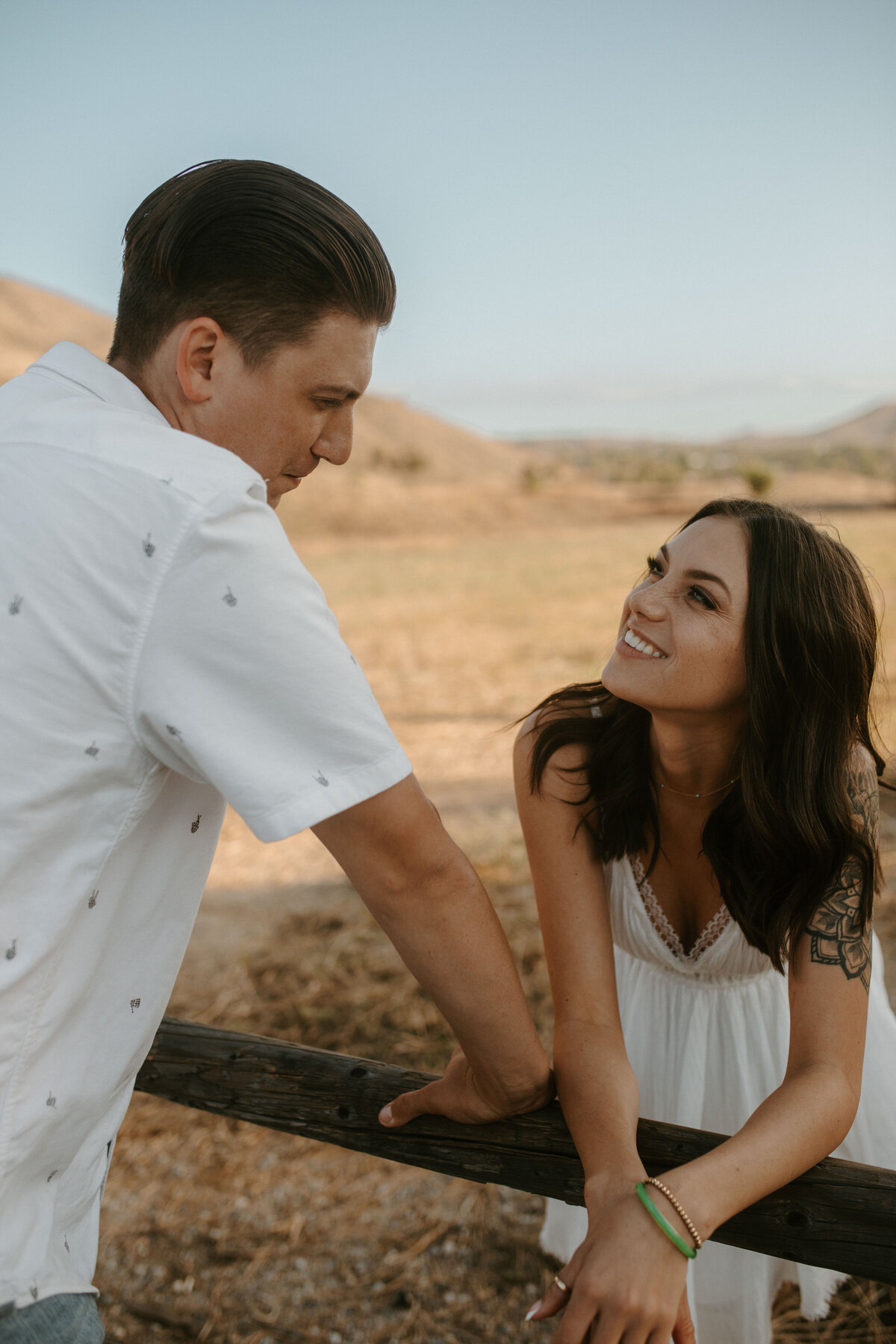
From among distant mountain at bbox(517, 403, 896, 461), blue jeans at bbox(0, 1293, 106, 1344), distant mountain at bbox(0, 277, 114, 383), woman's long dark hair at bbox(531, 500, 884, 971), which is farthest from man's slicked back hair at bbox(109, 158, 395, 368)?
distant mountain at bbox(517, 403, 896, 461)

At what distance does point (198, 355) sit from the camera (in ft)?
4.67

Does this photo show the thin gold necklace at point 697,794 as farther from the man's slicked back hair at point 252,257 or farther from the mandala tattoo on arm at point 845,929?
the man's slicked back hair at point 252,257

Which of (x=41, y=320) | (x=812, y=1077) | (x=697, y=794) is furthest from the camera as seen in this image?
(x=41, y=320)

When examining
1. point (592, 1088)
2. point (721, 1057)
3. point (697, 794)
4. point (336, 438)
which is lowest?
point (721, 1057)

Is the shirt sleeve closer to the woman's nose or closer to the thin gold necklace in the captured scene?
the woman's nose

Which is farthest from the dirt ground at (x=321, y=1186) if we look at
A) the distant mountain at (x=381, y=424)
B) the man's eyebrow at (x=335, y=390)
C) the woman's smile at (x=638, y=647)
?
the distant mountain at (x=381, y=424)

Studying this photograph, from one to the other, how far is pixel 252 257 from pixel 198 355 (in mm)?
163

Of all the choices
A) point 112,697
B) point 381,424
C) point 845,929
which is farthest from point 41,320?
point 112,697

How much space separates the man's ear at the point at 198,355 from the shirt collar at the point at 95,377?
2.7 inches

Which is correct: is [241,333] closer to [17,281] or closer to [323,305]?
[323,305]

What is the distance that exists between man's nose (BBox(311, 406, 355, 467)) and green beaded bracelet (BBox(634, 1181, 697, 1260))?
1.28 m

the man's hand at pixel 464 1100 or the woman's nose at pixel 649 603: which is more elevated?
the woman's nose at pixel 649 603

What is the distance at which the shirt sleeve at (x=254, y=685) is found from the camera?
1054mm

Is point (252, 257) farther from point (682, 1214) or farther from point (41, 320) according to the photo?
point (41, 320)
